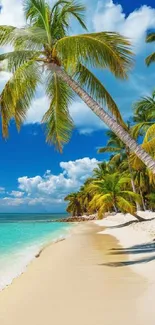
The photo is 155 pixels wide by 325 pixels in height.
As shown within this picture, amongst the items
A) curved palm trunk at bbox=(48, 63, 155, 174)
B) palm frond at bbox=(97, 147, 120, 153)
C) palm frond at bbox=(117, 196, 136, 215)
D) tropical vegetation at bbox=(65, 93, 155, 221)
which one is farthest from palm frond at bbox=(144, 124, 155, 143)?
palm frond at bbox=(97, 147, 120, 153)

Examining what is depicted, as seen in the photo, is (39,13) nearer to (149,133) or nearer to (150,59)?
(149,133)

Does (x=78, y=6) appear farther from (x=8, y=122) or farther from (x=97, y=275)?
(x=97, y=275)

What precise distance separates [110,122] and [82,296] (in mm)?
3908

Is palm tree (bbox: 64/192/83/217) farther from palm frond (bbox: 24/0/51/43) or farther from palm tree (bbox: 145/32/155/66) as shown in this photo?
palm frond (bbox: 24/0/51/43)

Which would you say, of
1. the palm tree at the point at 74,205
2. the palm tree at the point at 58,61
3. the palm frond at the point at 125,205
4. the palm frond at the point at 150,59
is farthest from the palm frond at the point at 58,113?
the palm tree at the point at 74,205

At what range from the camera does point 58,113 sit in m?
10.2

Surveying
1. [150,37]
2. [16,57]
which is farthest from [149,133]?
[150,37]

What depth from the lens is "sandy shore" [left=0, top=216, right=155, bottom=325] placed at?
5.18 meters

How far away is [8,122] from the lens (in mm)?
9273

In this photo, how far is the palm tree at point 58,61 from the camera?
326 inches

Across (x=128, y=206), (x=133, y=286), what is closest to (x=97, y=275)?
(x=133, y=286)

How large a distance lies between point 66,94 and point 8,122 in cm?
205

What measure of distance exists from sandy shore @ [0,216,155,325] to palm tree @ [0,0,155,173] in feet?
8.89

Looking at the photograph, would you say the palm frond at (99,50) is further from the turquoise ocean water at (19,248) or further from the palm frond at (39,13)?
the turquoise ocean water at (19,248)
